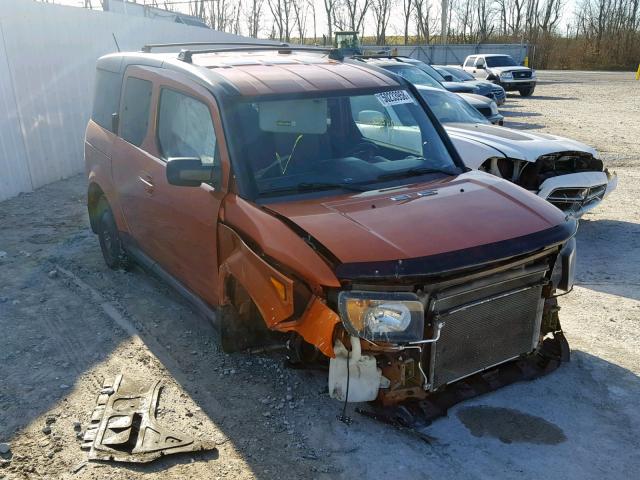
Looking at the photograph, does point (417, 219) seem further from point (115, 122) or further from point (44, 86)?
point (44, 86)

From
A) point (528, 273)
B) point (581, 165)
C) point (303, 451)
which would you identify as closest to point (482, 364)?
point (528, 273)

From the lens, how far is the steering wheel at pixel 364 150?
4324 mm

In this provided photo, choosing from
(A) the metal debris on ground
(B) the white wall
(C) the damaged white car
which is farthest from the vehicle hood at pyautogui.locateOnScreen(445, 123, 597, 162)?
(B) the white wall

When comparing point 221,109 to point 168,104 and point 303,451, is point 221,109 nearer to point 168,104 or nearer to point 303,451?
point 168,104

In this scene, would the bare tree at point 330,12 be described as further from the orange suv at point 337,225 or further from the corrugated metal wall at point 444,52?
the orange suv at point 337,225

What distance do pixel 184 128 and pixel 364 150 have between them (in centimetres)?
132

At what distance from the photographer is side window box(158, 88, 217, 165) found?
4.19 meters

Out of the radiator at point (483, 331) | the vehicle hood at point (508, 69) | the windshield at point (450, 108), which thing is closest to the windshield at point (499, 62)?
the vehicle hood at point (508, 69)

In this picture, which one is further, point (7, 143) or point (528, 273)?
point (7, 143)

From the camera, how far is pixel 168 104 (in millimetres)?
4684

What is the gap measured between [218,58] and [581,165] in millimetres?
4615

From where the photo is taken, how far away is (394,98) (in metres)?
4.64

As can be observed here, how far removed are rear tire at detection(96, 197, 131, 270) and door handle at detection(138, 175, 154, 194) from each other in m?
1.12

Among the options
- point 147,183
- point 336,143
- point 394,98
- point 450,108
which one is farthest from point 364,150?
point 450,108
